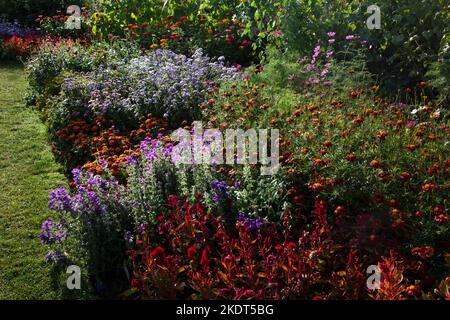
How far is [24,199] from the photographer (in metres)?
4.80

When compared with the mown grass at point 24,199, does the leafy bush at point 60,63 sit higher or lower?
higher

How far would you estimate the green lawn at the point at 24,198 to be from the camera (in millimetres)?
3748

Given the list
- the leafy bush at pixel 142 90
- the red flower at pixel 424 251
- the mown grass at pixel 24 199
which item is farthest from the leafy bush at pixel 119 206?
the leafy bush at pixel 142 90

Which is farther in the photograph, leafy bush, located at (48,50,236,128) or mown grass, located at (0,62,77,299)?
leafy bush, located at (48,50,236,128)

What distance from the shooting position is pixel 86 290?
3604mm

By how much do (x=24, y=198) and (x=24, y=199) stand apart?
0.05ft

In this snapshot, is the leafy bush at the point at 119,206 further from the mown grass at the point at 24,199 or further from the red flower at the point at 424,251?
the red flower at the point at 424,251

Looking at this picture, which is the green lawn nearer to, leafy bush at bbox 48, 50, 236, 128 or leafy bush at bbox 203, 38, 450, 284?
leafy bush at bbox 48, 50, 236, 128

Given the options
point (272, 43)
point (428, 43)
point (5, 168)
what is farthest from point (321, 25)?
point (5, 168)

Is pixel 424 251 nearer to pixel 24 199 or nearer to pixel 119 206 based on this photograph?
pixel 119 206

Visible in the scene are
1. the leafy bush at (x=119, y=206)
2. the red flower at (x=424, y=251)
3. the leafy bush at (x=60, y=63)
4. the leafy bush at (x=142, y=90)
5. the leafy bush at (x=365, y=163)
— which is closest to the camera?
the red flower at (x=424, y=251)

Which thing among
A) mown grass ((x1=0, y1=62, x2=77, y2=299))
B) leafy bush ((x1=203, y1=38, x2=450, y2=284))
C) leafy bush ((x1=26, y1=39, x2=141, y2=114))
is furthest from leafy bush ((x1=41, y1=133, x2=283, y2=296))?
leafy bush ((x1=26, y1=39, x2=141, y2=114))

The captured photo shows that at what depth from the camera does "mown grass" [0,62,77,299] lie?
12.3ft
